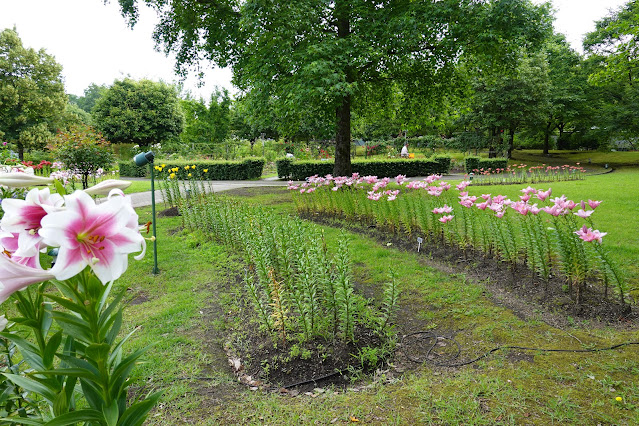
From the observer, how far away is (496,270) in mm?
3768

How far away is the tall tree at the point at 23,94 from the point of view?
22031 millimetres

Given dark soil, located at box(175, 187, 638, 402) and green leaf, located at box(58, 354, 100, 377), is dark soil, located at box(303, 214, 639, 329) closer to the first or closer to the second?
dark soil, located at box(175, 187, 638, 402)

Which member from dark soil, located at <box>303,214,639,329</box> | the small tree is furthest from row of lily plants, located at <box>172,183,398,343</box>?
the small tree

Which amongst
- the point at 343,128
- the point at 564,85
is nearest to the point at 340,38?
the point at 343,128

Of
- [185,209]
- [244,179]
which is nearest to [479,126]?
[244,179]

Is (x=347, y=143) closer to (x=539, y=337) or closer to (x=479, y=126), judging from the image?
(x=539, y=337)

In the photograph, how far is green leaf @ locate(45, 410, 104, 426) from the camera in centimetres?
85

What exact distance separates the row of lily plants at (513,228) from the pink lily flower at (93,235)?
3013 mm

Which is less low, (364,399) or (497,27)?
(497,27)

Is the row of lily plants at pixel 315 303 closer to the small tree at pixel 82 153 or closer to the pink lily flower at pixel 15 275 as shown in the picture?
the pink lily flower at pixel 15 275

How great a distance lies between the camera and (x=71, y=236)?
748 mm

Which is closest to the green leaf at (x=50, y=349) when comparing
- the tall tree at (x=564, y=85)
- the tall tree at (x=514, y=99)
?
the tall tree at (x=514, y=99)

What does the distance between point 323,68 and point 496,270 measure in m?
4.81

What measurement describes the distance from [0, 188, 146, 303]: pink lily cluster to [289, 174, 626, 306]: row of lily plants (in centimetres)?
302
